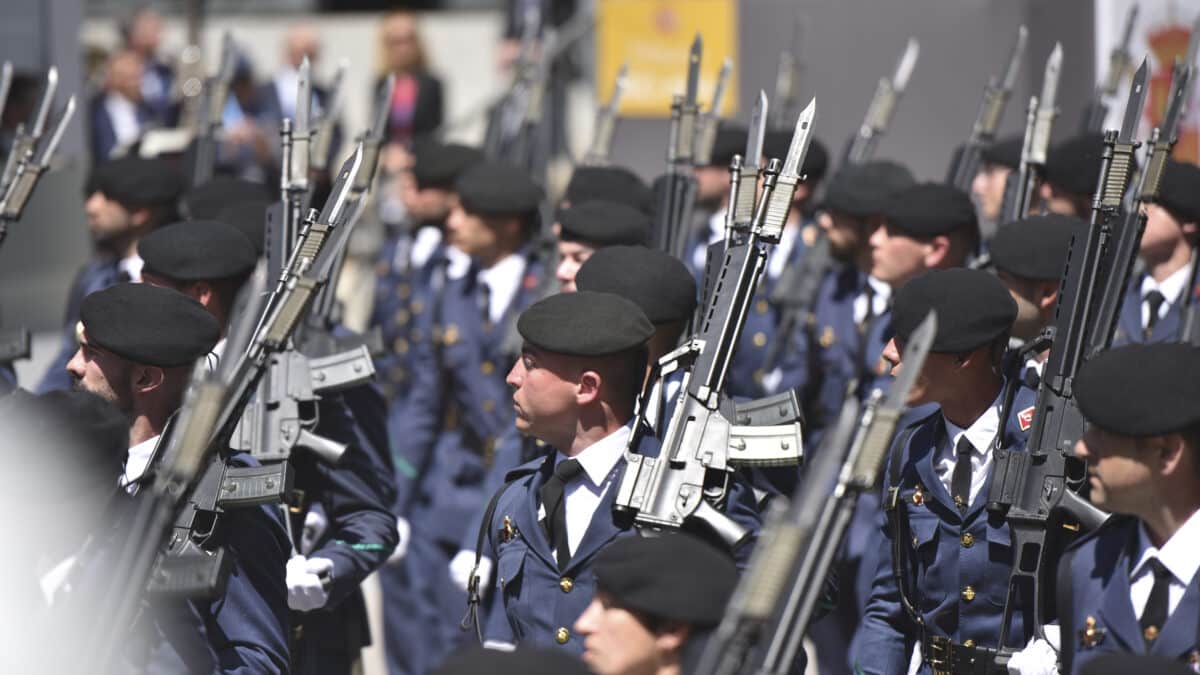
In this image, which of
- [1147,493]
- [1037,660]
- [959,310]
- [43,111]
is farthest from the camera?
[43,111]

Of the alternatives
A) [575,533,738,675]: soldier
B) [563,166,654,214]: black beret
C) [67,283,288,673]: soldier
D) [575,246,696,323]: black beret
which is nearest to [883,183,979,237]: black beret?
[563,166,654,214]: black beret

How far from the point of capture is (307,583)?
5012 mm

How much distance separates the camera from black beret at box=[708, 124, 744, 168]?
321 inches

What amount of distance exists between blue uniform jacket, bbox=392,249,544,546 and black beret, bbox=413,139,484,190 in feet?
3.09

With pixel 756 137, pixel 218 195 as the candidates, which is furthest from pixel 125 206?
pixel 756 137

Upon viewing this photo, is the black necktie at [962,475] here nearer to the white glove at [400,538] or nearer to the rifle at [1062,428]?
the rifle at [1062,428]

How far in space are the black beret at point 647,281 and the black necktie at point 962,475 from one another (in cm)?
91

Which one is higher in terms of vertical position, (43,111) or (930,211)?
(930,211)

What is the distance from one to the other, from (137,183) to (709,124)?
7.12 feet

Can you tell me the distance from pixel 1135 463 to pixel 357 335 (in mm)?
3100

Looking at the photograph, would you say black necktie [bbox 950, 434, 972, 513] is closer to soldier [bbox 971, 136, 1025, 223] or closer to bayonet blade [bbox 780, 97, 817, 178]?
bayonet blade [bbox 780, 97, 817, 178]

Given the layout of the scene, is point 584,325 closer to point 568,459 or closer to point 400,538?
point 568,459

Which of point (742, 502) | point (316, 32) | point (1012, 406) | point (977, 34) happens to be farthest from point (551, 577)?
point (316, 32)

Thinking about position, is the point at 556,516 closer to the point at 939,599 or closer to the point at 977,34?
the point at 939,599
